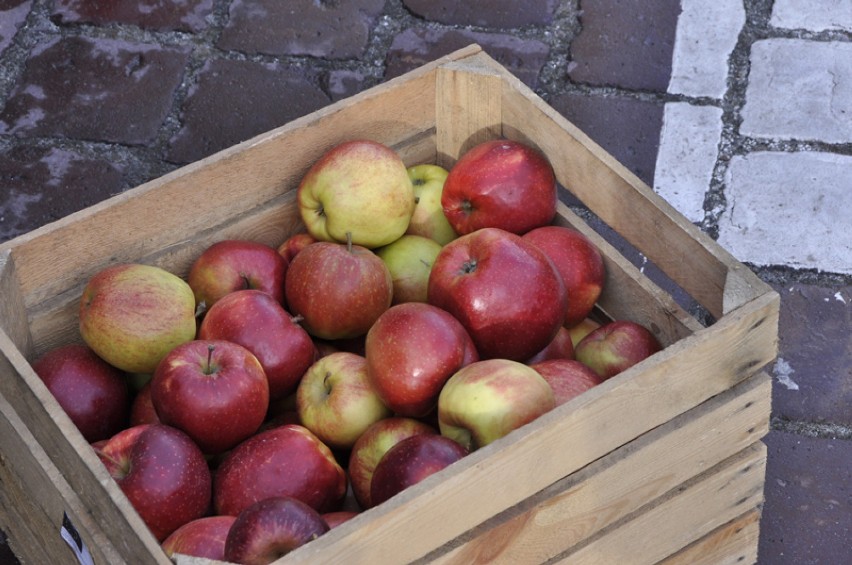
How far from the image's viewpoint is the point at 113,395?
1964mm

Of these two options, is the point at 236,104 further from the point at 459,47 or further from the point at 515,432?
the point at 515,432

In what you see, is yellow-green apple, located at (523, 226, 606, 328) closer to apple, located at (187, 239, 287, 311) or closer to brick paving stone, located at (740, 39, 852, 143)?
apple, located at (187, 239, 287, 311)

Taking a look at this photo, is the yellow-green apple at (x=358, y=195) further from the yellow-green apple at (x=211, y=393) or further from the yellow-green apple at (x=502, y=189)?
the yellow-green apple at (x=211, y=393)

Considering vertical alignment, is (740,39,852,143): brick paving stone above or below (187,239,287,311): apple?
below

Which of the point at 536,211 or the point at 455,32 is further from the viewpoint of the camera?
the point at 455,32

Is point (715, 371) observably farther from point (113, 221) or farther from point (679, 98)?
point (679, 98)

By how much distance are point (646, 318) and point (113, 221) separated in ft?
2.99

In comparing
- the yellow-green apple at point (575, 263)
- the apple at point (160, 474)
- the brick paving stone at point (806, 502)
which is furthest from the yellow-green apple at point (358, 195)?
the brick paving stone at point (806, 502)

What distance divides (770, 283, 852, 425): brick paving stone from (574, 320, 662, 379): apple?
69 cm

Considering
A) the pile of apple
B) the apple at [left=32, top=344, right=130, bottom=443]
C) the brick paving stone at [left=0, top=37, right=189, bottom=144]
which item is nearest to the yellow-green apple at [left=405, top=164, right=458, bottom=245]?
the pile of apple

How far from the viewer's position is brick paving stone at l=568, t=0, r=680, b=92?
3180mm

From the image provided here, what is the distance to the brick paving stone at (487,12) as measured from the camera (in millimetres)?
3328

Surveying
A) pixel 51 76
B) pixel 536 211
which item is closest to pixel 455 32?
pixel 51 76

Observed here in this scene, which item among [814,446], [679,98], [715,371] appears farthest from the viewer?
[679,98]
